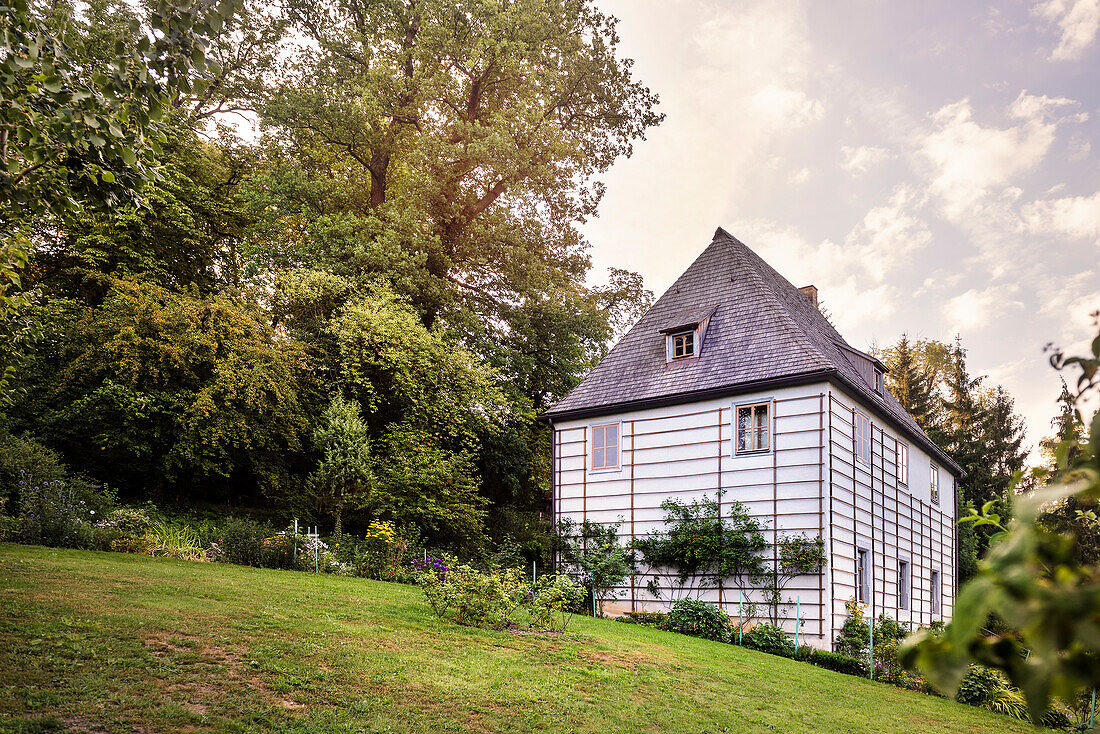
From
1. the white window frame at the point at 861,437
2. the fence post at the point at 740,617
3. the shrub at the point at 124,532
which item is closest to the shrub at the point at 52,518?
the shrub at the point at 124,532

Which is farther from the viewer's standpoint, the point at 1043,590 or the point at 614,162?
the point at 614,162

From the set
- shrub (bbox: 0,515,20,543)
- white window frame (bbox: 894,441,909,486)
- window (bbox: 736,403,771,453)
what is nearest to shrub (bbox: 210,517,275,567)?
shrub (bbox: 0,515,20,543)

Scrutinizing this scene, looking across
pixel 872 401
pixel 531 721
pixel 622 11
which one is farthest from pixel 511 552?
pixel 622 11

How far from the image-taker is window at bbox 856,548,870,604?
1591 cm

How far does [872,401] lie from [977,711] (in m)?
7.72

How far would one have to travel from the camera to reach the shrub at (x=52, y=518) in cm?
1202

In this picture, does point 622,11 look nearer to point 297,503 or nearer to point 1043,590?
point 297,503

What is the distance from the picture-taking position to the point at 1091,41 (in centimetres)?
721

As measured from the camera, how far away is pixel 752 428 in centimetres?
1627

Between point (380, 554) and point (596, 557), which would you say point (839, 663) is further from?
point (380, 554)

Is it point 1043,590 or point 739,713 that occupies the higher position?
point 1043,590

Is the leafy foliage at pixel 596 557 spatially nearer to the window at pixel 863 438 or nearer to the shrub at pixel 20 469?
the window at pixel 863 438

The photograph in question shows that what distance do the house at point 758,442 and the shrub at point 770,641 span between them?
780 mm

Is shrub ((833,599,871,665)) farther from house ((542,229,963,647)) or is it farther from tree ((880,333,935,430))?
tree ((880,333,935,430))
